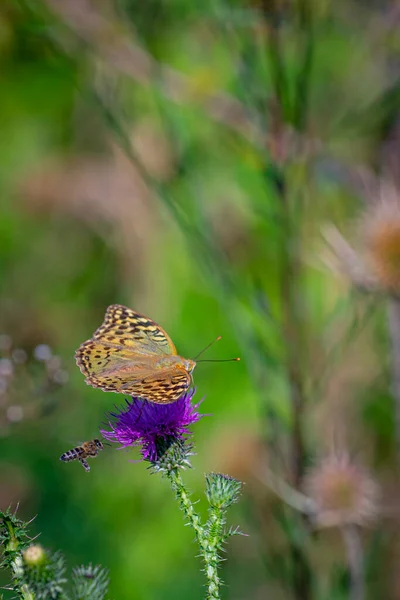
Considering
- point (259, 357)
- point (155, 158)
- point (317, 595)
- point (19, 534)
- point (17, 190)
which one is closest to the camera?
point (19, 534)

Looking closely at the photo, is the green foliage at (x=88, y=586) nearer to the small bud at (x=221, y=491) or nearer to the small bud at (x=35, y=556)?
the small bud at (x=35, y=556)

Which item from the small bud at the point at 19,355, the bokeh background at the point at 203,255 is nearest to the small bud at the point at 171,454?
the bokeh background at the point at 203,255

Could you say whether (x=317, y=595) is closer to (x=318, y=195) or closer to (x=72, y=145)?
(x=318, y=195)

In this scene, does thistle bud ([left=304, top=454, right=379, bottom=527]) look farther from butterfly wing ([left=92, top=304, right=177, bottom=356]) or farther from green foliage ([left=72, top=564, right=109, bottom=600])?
green foliage ([left=72, top=564, right=109, bottom=600])

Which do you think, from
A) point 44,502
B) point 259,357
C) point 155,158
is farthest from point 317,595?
point 155,158

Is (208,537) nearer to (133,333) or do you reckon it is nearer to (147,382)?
(147,382)

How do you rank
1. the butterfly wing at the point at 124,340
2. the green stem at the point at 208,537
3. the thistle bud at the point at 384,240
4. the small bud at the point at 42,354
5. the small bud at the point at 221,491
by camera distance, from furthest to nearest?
the thistle bud at the point at 384,240 → the small bud at the point at 42,354 → the butterfly wing at the point at 124,340 → the small bud at the point at 221,491 → the green stem at the point at 208,537
